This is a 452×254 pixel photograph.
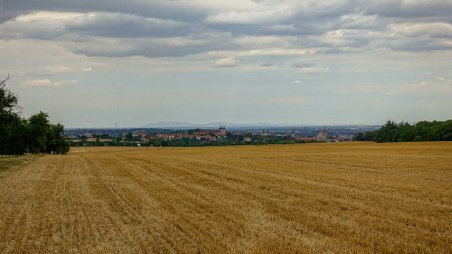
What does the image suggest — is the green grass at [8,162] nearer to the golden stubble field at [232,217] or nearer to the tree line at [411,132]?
the golden stubble field at [232,217]

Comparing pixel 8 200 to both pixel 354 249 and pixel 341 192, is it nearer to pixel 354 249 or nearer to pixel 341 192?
pixel 341 192

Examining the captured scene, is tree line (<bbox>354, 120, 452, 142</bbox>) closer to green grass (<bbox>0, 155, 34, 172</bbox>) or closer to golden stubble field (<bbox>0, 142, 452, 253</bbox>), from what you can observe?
green grass (<bbox>0, 155, 34, 172</bbox>)

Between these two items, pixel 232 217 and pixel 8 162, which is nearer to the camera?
pixel 232 217

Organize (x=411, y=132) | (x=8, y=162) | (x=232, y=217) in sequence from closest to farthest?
(x=232, y=217)
(x=8, y=162)
(x=411, y=132)

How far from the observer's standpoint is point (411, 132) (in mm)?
110250

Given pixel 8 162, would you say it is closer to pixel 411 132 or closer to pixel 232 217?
pixel 232 217

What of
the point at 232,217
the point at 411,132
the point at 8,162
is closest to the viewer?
the point at 232,217

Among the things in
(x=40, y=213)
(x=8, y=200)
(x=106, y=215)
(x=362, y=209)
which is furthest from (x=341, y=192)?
(x=8, y=200)

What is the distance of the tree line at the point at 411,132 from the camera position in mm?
98644

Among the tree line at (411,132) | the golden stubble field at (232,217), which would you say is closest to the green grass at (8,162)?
the golden stubble field at (232,217)

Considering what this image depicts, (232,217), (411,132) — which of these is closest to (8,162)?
(232,217)

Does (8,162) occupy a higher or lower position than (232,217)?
lower

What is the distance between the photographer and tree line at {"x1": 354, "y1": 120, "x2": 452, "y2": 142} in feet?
324

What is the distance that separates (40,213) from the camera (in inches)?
614
